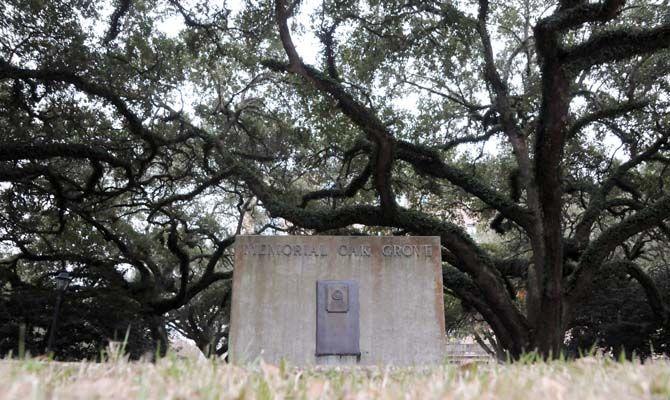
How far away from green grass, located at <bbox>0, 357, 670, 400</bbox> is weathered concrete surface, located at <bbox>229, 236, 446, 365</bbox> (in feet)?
16.6

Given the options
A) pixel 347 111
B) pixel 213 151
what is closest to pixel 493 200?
pixel 347 111

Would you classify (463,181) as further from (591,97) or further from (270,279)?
(270,279)

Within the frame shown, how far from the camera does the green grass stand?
1566 millimetres

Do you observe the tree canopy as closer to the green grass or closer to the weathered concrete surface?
the weathered concrete surface

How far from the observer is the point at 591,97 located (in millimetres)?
12359

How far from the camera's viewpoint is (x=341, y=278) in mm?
7609

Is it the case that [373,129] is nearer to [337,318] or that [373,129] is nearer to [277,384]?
[337,318]

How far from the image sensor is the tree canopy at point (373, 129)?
9.31m

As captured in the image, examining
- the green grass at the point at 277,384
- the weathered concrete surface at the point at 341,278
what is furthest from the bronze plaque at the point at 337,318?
the green grass at the point at 277,384

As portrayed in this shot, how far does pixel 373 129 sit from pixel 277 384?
23.8ft

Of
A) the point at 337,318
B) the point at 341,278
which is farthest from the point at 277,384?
the point at 341,278

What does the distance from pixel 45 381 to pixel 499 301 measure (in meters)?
9.07

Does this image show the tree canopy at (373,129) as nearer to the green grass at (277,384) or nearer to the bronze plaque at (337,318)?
the bronze plaque at (337,318)

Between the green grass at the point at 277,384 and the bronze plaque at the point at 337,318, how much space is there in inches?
196
